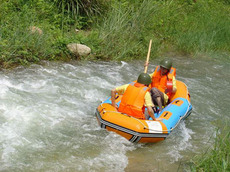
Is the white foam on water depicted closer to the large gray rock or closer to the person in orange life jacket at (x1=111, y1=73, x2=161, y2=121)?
the person in orange life jacket at (x1=111, y1=73, x2=161, y2=121)

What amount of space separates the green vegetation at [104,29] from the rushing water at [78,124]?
1.59 ft

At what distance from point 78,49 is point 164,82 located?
2762 mm

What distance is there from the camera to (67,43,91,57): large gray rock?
8258 millimetres

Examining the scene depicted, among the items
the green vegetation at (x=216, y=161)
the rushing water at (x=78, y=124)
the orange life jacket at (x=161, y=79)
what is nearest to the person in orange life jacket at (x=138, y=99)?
the rushing water at (x=78, y=124)


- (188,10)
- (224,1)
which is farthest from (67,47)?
(224,1)

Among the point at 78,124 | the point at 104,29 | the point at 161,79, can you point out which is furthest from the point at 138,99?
the point at 104,29

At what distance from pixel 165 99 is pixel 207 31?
5584mm

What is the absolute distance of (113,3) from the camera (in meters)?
9.91

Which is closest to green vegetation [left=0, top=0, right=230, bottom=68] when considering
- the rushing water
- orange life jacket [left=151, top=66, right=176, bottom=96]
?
the rushing water

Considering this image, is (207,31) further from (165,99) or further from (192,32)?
(165,99)

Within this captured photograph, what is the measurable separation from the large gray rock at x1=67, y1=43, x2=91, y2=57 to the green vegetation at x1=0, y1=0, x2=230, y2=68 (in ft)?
0.37

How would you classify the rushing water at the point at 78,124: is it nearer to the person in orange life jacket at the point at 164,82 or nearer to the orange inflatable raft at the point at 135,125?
the orange inflatable raft at the point at 135,125

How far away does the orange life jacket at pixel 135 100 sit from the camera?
5.19 metres

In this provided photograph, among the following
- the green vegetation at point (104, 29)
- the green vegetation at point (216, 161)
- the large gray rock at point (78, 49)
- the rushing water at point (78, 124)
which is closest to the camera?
the green vegetation at point (216, 161)
